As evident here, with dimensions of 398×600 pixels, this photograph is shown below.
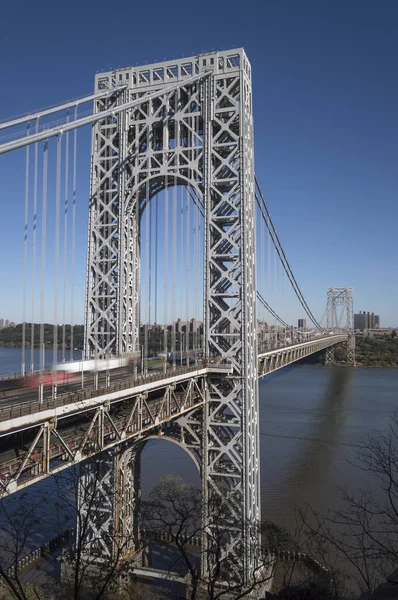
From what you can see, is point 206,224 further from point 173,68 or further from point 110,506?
point 110,506

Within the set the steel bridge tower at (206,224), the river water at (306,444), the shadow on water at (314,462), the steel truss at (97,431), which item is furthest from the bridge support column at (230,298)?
the shadow on water at (314,462)

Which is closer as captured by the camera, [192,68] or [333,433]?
[192,68]

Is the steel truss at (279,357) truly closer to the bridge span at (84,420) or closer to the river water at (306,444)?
the river water at (306,444)

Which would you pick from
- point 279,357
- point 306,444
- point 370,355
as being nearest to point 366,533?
point 279,357

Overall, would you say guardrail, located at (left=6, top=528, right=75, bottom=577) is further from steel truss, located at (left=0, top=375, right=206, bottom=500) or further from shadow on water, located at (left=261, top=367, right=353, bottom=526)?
shadow on water, located at (left=261, top=367, right=353, bottom=526)

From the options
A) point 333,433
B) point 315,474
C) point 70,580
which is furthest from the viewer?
point 333,433

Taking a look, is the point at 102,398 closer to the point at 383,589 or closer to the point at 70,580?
the point at 383,589

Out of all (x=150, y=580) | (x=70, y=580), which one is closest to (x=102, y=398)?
(x=70, y=580)

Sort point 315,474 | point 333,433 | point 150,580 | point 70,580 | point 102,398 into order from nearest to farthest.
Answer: point 102,398 → point 70,580 → point 150,580 → point 315,474 → point 333,433
